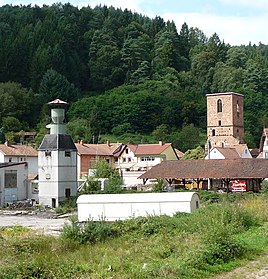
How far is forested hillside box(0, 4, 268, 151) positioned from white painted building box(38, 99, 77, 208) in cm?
2897

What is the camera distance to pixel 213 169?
42.0 metres

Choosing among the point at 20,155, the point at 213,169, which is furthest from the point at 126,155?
the point at 213,169

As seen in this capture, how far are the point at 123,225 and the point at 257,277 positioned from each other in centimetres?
809

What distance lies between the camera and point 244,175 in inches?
1566

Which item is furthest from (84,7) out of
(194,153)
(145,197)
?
(145,197)

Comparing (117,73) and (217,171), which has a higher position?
(117,73)

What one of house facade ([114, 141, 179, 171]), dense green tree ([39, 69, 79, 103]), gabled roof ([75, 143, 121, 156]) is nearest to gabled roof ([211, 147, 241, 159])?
house facade ([114, 141, 179, 171])

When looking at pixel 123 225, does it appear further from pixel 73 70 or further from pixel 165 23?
pixel 165 23

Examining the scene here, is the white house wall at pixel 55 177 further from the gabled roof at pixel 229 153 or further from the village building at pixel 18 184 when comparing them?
the gabled roof at pixel 229 153

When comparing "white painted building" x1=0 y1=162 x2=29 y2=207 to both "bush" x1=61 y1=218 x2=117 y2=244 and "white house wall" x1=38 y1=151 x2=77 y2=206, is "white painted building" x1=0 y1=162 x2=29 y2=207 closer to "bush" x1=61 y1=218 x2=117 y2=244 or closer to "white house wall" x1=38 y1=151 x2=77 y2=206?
"white house wall" x1=38 y1=151 x2=77 y2=206

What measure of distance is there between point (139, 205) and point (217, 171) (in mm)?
16799

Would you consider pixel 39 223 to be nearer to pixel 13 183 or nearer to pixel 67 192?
pixel 67 192

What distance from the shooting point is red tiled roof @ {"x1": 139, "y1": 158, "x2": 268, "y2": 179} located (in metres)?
40.2

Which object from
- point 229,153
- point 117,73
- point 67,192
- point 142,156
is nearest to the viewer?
point 67,192
